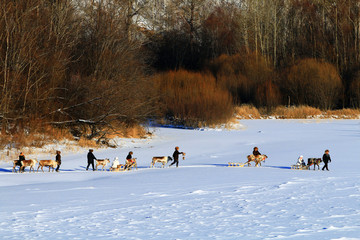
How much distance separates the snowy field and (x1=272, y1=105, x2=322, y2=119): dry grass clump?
908 inches

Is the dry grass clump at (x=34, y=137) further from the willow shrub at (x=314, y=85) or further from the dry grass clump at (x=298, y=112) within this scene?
the willow shrub at (x=314, y=85)

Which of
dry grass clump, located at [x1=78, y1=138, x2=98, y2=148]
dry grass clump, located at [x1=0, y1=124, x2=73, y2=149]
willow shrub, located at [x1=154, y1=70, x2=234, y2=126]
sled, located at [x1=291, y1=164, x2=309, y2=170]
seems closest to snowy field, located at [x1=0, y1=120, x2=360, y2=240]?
sled, located at [x1=291, y1=164, x2=309, y2=170]

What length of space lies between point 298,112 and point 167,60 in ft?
72.4

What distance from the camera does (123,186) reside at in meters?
13.2

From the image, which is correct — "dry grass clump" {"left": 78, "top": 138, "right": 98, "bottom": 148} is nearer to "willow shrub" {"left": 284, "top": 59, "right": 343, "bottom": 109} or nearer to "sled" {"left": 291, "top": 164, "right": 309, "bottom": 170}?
"sled" {"left": 291, "top": 164, "right": 309, "bottom": 170}

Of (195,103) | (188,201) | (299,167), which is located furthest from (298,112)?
(188,201)

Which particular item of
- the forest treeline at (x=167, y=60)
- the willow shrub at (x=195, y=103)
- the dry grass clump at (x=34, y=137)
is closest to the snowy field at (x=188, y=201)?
the dry grass clump at (x=34, y=137)

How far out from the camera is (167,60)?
6156 cm

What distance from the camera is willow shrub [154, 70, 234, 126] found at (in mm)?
35344

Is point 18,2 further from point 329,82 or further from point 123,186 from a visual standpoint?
point 329,82

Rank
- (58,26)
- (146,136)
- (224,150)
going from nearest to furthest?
(224,150), (58,26), (146,136)

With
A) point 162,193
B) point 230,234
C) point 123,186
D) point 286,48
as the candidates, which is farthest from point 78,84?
point 286,48

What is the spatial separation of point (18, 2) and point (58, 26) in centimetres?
268

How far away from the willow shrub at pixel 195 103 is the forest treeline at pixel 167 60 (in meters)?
0.08
